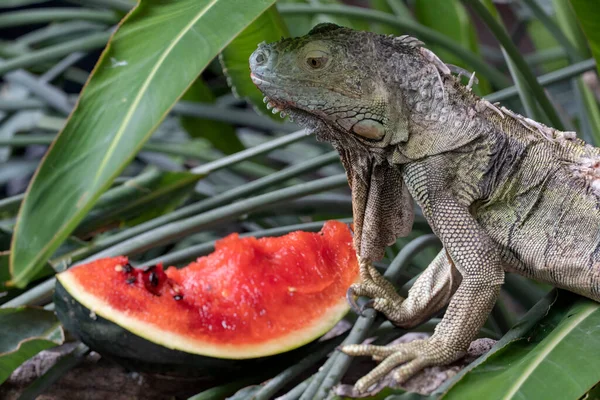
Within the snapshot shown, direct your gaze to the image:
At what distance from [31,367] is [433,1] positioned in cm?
158

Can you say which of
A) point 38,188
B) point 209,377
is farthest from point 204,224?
point 38,188

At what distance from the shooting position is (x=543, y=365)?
2.63 ft

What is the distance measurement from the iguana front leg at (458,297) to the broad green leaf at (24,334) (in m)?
0.59

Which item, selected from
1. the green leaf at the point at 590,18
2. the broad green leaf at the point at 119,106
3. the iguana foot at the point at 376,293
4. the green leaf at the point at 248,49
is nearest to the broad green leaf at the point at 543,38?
the green leaf at the point at 248,49

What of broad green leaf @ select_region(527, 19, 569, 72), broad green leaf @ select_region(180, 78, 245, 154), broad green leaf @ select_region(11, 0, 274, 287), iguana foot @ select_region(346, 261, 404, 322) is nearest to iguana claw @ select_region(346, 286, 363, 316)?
iguana foot @ select_region(346, 261, 404, 322)

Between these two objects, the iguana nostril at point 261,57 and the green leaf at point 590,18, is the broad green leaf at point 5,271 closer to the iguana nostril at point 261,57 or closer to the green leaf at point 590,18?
the iguana nostril at point 261,57

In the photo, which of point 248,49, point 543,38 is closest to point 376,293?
point 248,49

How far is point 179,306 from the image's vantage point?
4.00 feet

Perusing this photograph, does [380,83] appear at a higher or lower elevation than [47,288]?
higher

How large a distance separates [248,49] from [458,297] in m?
0.83

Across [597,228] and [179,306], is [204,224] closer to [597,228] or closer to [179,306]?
[179,306]

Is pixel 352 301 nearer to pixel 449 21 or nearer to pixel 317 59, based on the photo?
pixel 317 59

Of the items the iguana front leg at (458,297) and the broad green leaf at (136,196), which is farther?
the broad green leaf at (136,196)

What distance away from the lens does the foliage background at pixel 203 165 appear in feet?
2.13
